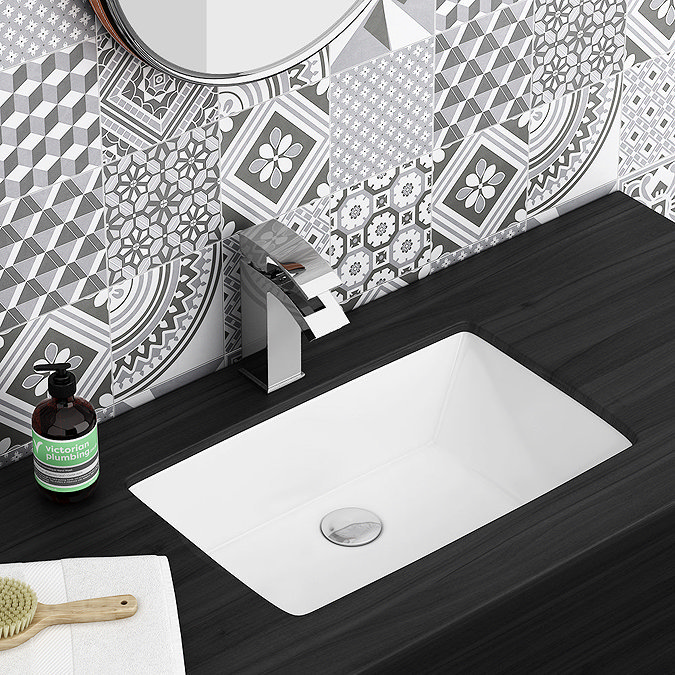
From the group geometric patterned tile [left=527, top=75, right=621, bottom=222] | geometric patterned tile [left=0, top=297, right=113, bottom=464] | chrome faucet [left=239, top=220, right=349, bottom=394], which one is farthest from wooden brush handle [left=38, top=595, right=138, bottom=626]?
geometric patterned tile [left=527, top=75, right=621, bottom=222]

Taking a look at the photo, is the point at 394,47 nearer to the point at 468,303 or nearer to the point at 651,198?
the point at 468,303

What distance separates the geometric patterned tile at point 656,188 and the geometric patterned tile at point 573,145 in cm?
7

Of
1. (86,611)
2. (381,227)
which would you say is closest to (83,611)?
(86,611)

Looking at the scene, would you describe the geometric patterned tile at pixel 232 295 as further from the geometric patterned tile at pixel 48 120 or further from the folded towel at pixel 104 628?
the folded towel at pixel 104 628

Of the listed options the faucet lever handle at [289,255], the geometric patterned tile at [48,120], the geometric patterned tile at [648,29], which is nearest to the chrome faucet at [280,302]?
the faucet lever handle at [289,255]

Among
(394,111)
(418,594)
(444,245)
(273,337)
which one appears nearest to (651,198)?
(444,245)

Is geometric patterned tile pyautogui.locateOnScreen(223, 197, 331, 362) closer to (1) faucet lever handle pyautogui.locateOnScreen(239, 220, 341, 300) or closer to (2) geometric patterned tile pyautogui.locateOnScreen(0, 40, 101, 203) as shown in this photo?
(1) faucet lever handle pyautogui.locateOnScreen(239, 220, 341, 300)

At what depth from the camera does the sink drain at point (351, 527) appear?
1614 mm

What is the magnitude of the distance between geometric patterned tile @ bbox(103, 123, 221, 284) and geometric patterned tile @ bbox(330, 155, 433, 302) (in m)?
0.22

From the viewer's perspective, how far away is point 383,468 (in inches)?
68.6

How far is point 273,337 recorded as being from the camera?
1.63 m

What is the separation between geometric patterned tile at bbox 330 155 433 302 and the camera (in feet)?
5.71

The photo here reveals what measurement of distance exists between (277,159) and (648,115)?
72 centimetres

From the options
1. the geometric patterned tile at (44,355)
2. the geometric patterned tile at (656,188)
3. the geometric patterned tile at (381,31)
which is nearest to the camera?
the geometric patterned tile at (44,355)
